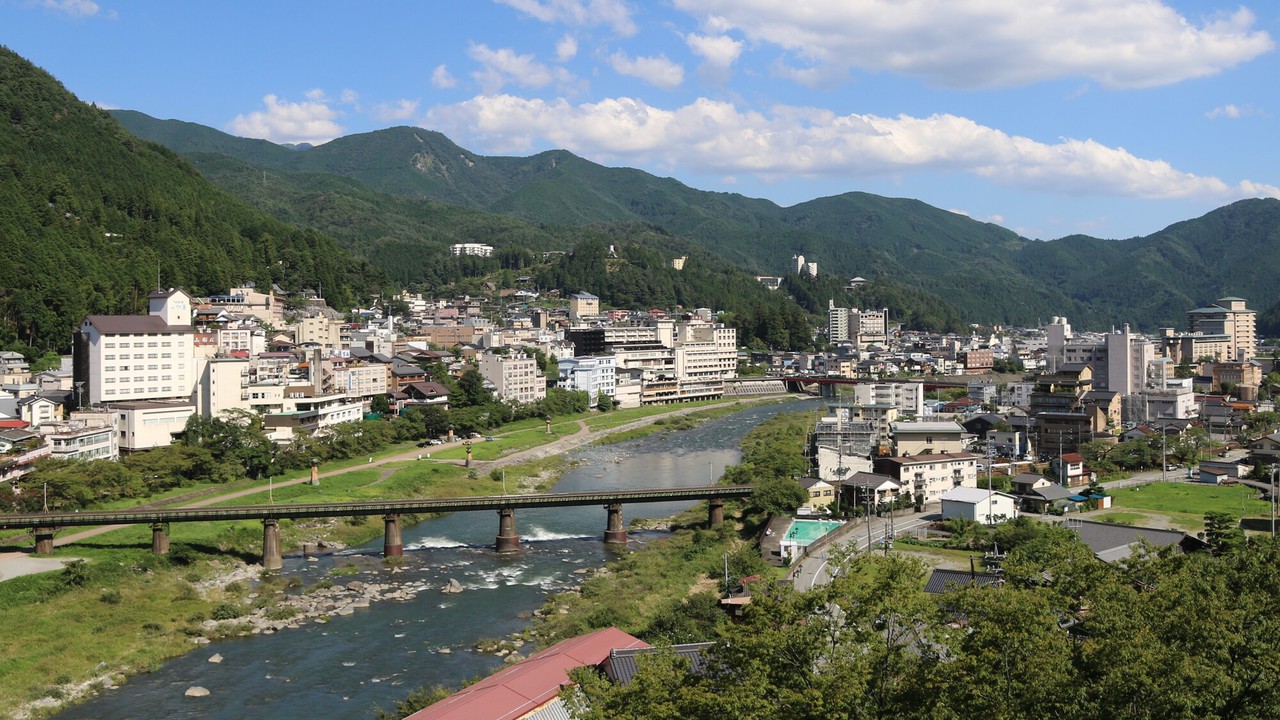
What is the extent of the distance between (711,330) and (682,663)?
7354 centimetres

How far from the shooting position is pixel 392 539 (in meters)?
28.0

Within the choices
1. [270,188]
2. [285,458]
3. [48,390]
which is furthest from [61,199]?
[270,188]

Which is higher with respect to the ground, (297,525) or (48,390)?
(48,390)

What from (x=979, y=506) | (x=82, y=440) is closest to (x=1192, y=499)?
(x=979, y=506)

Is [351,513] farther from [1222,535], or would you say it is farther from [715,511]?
[1222,535]

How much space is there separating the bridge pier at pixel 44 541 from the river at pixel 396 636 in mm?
6010

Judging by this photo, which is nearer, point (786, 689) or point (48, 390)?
point (786, 689)

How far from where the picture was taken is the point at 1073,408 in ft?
148

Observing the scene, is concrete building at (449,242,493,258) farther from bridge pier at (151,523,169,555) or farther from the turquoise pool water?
the turquoise pool water

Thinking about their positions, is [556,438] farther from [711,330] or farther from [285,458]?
[711,330]

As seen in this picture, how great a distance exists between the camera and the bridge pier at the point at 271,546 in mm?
26828

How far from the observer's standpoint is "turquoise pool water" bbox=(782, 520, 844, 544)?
26.3 m

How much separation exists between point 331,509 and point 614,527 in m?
8.39

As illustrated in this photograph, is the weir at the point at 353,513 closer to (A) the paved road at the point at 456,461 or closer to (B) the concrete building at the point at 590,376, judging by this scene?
(A) the paved road at the point at 456,461
